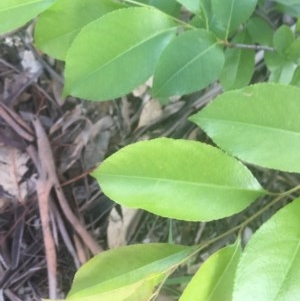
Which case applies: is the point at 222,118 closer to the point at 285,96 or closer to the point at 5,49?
the point at 285,96

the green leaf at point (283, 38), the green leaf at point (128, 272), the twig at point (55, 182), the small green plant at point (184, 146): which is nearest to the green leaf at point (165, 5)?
the small green plant at point (184, 146)

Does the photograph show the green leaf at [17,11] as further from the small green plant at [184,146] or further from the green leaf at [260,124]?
the green leaf at [260,124]

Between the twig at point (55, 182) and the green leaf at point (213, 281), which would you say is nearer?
the green leaf at point (213, 281)

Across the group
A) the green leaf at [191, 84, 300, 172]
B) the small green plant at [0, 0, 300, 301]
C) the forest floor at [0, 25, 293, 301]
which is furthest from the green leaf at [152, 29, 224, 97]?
the forest floor at [0, 25, 293, 301]

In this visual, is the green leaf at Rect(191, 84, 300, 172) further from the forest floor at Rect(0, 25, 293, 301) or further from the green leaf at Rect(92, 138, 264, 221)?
the forest floor at Rect(0, 25, 293, 301)

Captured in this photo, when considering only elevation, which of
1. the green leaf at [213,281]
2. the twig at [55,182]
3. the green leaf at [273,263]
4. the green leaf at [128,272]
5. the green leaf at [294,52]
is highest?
the green leaf at [294,52]

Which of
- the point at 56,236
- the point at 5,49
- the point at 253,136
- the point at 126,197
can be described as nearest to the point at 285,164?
the point at 253,136

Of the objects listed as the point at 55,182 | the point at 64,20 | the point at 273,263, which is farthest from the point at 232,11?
the point at 55,182
